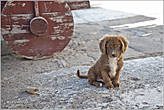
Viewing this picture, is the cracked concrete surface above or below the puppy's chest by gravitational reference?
below

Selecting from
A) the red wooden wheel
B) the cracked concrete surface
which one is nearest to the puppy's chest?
the cracked concrete surface

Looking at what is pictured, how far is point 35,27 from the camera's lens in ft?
13.7

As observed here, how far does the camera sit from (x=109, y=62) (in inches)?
112

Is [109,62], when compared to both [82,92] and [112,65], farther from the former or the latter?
[82,92]

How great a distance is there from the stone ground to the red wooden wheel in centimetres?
24

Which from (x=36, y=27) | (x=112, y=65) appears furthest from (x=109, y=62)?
(x=36, y=27)

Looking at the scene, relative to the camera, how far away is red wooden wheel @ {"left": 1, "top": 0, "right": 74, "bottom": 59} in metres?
4.09

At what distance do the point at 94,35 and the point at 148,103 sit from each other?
Result: 3895mm

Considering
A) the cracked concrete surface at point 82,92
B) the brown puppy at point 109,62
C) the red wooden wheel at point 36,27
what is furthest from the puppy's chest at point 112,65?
the red wooden wheel at point 36,27

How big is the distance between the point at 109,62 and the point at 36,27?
A: 1854 millimetres

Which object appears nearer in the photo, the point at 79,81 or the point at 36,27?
the point at 79,81

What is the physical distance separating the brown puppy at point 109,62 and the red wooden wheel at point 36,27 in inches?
62.7

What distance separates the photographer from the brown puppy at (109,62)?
273 centimetres

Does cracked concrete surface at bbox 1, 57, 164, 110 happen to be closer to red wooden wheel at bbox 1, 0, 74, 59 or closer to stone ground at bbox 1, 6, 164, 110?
stone ground at bbox 1, 6, 164, 110
